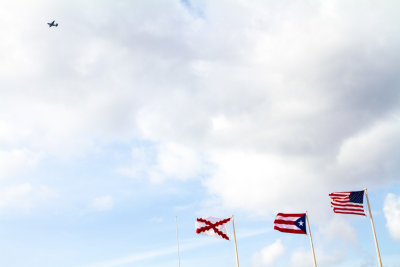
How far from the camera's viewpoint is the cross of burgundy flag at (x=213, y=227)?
38612 mm

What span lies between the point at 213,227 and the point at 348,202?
51.0 feet

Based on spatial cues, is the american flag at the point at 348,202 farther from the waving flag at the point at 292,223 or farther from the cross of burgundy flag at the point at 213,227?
the cross of burgundy flag at the point at 213,227

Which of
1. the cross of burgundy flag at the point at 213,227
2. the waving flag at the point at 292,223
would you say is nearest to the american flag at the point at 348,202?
the waving flag at the point at 292,223

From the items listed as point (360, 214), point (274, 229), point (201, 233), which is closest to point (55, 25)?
point (201, 233)

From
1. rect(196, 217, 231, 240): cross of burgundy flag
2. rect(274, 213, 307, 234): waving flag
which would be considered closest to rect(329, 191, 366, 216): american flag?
rect(274, 213, 307, 234): waving flag

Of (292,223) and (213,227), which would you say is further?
(213,227)

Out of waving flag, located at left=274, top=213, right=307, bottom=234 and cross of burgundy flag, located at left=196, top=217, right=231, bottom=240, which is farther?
cross of burgundy flag, located at left=196, top=217, right=231, bottom=240

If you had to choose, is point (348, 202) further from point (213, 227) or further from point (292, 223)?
point (213, 227)

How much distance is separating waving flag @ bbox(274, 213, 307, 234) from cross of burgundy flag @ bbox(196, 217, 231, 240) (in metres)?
6.05

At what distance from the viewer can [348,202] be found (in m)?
36.4

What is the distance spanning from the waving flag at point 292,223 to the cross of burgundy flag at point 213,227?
605 centimetres

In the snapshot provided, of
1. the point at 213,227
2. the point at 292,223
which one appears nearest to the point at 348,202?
the point at 292,223

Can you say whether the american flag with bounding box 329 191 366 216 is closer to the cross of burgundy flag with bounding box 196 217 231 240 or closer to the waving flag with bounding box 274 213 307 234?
the waving flag with bounding box 274 213 307 234

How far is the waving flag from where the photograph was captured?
37750mm
